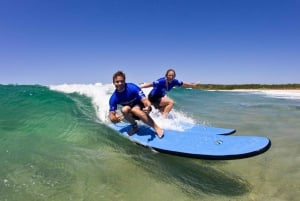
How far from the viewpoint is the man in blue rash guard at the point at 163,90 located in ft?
26.1

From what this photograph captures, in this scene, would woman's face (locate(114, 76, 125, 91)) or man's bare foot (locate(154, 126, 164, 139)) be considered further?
man's bare foot (locate(154, 126, 164, 139))

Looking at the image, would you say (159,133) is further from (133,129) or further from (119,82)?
(119,82)

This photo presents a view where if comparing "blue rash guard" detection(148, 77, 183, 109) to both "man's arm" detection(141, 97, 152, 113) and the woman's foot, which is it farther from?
"man's arm" detection(141, 97, 152, 113)

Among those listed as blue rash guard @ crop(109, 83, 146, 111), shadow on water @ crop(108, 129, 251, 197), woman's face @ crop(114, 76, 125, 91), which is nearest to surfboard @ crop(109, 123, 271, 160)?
shadow on water @ crop(108, 129, 251, 197)

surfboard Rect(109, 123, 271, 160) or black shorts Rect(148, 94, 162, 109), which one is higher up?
black shorts Rect(148, 94, 162, 109)

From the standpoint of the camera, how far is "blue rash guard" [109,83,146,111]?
19.7 ft

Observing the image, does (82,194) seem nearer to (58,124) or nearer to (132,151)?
(132,151)

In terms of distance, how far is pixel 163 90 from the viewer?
8102mm

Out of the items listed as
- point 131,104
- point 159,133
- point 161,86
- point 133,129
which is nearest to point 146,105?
point 131,104

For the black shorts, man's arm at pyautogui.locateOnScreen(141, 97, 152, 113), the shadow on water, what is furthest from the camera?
the black shorts

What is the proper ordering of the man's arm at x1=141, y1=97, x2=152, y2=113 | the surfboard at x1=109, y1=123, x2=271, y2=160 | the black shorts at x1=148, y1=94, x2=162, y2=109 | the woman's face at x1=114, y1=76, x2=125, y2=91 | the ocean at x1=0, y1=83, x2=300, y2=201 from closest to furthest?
the ocean at x1=0, y1=83, x2=300, y2=201 → the surfboard at x1=109, y1=123, x2=271, y2=160 → the woman's face at x1=114, y1=76, x2=125, y2=91 → the man's arm at x1=141, y1=97, x2=152, y2=113 → the black shorts at x1=148, y1=94, x2=162, y2=109

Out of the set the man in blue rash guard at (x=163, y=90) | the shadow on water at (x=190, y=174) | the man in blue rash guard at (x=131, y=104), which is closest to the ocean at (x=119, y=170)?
the shadow on water at (x=190, y=174)

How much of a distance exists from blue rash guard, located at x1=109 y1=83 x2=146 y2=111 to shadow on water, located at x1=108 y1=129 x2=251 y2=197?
2.98 ft

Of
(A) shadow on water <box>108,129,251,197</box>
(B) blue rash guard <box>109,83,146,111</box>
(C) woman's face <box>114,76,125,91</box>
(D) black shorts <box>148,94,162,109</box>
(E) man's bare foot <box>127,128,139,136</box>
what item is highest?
(C) woman's face <box>114,76,125,91</box>
